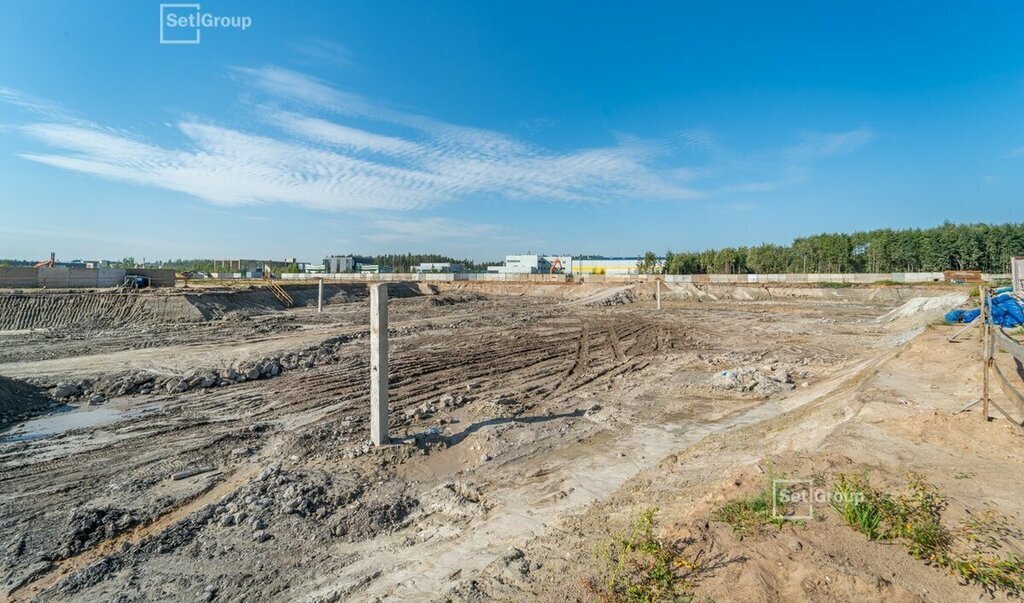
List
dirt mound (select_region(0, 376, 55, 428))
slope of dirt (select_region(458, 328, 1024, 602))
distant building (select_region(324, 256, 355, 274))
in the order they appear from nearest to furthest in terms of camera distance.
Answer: slope of dirt (select_region(458, 328, 1024, 602)) < dirt mound (select_region(0, 376, 55, 428)) < distant building (select_region(324, 256, 355, 274))

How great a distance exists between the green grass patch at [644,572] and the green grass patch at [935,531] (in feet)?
5.18

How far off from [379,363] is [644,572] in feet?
17.8

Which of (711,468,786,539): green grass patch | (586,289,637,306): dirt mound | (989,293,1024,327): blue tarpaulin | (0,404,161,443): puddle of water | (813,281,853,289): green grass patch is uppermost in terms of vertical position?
(813,281,853,289): green grass patch

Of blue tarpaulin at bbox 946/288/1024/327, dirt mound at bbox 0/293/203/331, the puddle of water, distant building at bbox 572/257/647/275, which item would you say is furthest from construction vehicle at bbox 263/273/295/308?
distant building at bbox 572/257/647/275

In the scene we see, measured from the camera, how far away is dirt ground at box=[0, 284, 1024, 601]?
4355 mm

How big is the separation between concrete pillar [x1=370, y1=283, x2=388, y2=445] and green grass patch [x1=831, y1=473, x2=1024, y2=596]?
21.2ft

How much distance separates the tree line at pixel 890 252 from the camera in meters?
65.6

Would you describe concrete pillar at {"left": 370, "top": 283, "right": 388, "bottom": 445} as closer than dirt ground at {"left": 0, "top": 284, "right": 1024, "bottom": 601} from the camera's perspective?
No

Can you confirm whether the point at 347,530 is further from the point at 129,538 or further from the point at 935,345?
the point at 935,345

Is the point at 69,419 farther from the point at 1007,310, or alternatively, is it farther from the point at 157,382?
the point at 1007,310

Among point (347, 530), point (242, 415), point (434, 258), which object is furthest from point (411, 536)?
point (434, 258)

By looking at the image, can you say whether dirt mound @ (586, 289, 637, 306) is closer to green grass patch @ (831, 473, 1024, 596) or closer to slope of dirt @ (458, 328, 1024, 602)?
slope of dirt @ (458, 328, 1024, 602)

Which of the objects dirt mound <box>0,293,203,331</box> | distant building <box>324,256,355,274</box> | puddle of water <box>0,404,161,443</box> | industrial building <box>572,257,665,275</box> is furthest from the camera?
distant building <box>324,256,355,274</box>

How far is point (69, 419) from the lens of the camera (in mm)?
10266
